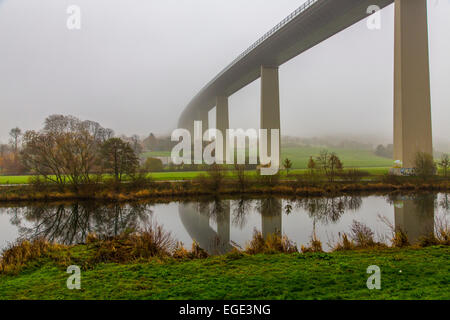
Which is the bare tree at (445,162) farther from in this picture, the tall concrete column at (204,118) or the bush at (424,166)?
the tall concrete column at (204,118)

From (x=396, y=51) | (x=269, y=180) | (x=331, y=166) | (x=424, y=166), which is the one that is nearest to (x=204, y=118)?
(x=331, y=166)

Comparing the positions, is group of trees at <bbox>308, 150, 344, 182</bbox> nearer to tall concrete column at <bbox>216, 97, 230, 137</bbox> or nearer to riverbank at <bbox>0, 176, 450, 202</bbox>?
riverbank at <bbox>0, 176, 450, 202</bbox>

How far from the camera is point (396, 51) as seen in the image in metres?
25.5

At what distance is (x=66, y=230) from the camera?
466 inches

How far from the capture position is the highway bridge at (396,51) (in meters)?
24.5

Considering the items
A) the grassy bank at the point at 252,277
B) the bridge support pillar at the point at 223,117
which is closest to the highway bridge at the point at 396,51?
the bridge support pillar at the point at 223,117

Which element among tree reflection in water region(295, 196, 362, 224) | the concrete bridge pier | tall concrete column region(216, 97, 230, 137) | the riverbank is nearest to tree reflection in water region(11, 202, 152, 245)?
the riverbank

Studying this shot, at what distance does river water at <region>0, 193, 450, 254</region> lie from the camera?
1011 centimetres

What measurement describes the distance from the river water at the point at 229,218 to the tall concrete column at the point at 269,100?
20812mm

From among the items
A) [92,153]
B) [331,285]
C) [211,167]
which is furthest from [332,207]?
[92,153]

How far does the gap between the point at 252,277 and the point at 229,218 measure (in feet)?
28.4

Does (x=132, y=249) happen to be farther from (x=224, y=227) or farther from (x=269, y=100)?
(x=269, y=100)

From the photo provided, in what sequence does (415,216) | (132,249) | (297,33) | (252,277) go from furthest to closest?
(297,33) → (415,216) → (132,249) → (252,277)

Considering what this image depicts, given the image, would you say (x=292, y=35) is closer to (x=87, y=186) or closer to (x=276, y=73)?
(x=276, y=73)
